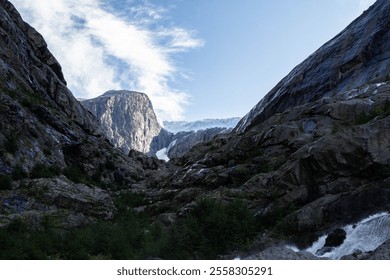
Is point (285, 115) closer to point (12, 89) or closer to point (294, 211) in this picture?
point (294, 211)

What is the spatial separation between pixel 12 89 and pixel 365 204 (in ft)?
128

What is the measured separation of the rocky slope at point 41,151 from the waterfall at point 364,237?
17.9 m

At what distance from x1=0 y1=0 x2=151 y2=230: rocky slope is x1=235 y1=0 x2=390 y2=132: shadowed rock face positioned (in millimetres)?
26976

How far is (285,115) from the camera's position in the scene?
42.5 metres

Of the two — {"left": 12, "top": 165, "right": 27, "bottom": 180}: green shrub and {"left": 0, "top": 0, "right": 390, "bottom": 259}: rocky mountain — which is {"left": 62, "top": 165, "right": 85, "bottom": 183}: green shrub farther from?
{"left": 12, "top": 165, "right": 27, "bottom": 180}: green shrub

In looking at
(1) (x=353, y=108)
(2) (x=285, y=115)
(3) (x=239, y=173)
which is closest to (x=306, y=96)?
(2) (x=285, y=115)

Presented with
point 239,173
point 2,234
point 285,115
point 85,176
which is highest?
point 285,115

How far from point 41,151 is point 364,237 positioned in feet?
105

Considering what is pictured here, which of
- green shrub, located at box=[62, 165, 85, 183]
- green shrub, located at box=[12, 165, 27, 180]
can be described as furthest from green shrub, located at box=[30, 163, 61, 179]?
green shrub, located at box=[62, 165, 85, 183]

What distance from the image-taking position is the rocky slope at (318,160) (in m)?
22.9

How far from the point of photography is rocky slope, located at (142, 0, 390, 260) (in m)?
22.9

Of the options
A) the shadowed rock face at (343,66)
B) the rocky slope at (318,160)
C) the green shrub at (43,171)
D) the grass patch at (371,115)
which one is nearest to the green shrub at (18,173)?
the green shrub at (43,171)

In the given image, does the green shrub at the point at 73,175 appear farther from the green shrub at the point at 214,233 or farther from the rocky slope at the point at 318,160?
the green shrub at the point at 214,233
